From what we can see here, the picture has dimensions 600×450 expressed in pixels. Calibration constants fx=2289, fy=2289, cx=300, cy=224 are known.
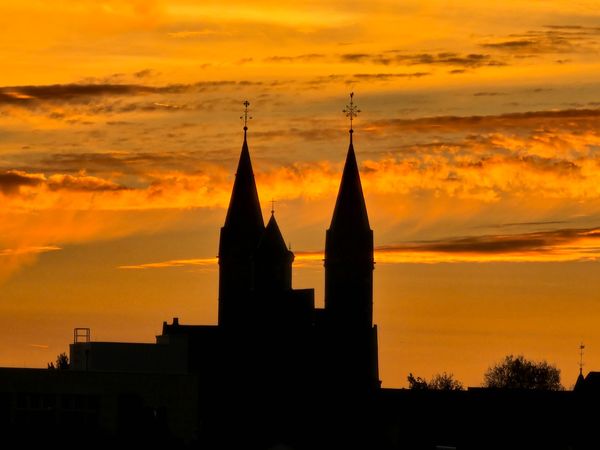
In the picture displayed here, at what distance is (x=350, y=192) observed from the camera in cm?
14050

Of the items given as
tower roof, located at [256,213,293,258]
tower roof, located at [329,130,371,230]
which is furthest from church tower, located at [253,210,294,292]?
tower roof, located at [329,130,371,230]

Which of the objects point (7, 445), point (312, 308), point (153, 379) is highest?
point (312, 308)

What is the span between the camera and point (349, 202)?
141 meters

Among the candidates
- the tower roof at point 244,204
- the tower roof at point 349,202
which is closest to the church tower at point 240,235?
the tower roof at point 244,204

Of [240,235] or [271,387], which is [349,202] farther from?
[271,387]

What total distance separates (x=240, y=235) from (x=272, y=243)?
4303 millimetres

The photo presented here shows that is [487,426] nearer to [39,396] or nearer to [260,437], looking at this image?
[260,437]

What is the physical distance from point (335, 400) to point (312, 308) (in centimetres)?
960

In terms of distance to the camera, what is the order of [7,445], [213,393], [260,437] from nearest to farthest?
[7,445]
[260,437]
[213,393]

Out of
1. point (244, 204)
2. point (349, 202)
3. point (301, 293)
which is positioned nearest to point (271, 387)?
point (301, 293)

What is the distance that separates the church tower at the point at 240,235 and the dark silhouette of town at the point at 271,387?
0.09 m

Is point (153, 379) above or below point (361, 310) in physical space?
below

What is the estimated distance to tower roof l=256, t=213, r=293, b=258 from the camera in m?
140

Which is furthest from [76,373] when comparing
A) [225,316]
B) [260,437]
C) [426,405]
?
[225,316]
